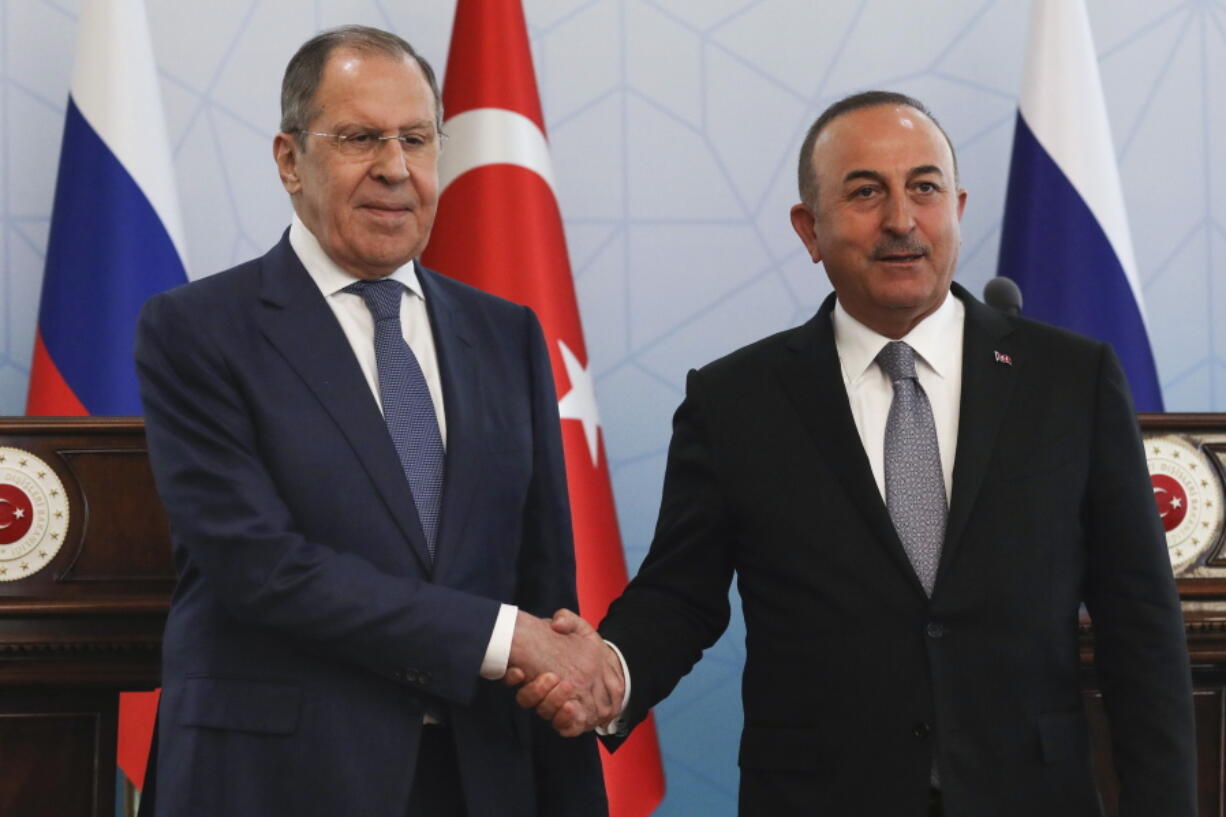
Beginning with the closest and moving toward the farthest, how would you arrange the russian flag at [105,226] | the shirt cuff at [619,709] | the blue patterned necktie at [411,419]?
the blue patterned necktie at [411,419], the shirt cuff at [619,709], the russian flag at [105,226]

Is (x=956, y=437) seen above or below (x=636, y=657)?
above

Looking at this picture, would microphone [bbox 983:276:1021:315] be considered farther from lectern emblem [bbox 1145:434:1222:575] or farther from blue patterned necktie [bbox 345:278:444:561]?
blue patterned necktie [bbox 345:278:444:561]

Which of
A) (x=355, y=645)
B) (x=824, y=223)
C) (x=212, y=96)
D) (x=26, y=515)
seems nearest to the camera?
(x=355, y=645)

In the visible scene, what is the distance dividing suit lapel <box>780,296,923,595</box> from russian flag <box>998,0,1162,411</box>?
1.40 metres

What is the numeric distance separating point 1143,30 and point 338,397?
2.78 meters

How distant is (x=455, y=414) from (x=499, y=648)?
0.31 meters

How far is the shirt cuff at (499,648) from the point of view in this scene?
181 centimetres

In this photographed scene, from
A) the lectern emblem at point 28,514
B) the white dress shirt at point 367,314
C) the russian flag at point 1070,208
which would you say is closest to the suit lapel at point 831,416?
the white dress shirt at point 367,314

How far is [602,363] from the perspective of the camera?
143 inches

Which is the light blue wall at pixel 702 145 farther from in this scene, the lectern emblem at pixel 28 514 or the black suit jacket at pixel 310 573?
the black suit jacket at pixel 310 573

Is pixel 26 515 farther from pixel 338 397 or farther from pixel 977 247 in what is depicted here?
pixel 977 247

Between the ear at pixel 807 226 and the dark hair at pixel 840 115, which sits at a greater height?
the dark hair at pixel 840 115

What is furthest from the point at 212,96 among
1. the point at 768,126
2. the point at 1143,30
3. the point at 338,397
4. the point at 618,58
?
the point at 1143,30

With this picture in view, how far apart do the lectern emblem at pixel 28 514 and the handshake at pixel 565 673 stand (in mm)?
903
